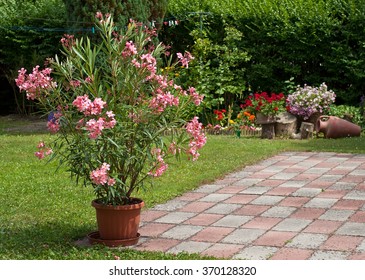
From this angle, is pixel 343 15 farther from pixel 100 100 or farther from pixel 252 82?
pixel 100 100

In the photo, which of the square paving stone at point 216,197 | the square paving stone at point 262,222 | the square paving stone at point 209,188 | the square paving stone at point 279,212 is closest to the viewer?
the square paving stone at point 262,222

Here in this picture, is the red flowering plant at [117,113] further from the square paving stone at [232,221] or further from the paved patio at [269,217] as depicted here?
the square paving stone at [232,221]

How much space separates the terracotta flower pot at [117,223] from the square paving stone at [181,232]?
378 millimetres

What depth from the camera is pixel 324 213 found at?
619cm

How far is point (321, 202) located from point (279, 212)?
0.59 metres

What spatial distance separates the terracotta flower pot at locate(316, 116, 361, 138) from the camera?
37.0ft

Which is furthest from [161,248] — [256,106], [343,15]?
[343,15]

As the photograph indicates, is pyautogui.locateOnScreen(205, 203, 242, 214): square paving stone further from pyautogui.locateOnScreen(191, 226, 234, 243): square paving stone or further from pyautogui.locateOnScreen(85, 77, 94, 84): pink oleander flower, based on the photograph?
pyautogui.locateOnScreen(85, 77, 94, 84): pink oleander flower

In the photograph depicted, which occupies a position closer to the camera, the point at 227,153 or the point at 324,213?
the point at 324,213

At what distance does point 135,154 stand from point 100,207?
0.46m

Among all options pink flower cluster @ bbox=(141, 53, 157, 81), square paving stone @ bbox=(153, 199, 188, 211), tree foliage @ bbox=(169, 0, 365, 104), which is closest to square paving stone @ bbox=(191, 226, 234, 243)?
square paving stone @ bbox=(153, 199, 188, 211)

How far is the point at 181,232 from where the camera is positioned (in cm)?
560

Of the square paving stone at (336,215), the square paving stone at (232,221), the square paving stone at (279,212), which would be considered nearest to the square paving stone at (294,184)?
the square paving stone at (279,212)

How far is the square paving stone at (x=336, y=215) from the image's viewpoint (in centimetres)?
600
